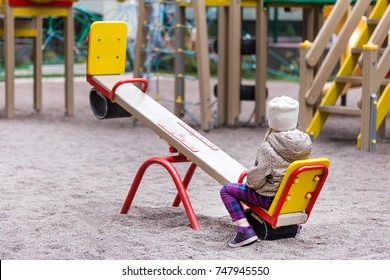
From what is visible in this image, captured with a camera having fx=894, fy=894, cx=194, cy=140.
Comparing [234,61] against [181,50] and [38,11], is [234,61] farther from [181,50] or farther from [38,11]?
[38,11]

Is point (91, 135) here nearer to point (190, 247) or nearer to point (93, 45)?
point (93, 45)

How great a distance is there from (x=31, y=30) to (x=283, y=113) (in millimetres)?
6808

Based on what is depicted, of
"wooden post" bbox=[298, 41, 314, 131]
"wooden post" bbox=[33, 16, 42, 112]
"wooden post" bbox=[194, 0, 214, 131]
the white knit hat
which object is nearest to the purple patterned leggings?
the white knit hat

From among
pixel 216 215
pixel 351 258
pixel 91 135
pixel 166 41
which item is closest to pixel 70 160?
pixel 91 135

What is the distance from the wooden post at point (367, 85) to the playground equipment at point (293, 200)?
3417 millimetres

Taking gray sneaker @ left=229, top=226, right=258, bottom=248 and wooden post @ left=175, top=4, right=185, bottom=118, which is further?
wooden post @ left=175, top=4, right=185, bottom=118

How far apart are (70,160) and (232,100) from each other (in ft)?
9.02

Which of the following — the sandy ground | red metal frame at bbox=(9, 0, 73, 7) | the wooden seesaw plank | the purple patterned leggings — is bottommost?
the sandy ground

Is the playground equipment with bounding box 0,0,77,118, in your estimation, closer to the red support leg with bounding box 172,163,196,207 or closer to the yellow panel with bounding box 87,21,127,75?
the yellow panel with bounding box 87,21,127,75

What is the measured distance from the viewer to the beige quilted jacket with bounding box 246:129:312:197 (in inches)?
182

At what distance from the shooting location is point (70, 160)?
7613mm

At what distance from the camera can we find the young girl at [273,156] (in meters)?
4.63

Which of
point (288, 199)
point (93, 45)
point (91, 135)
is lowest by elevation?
point (91, 135)

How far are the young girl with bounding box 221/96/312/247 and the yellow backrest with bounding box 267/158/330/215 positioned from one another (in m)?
0.08
